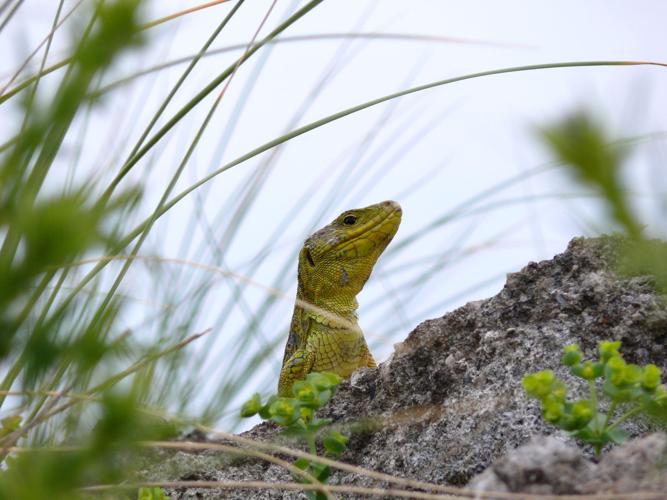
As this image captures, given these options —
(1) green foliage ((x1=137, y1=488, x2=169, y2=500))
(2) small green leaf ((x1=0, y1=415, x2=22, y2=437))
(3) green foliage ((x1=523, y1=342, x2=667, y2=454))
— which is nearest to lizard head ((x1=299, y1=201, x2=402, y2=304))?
(1) green foliage ((x1=137, y1=488, x2=169, y2=500))

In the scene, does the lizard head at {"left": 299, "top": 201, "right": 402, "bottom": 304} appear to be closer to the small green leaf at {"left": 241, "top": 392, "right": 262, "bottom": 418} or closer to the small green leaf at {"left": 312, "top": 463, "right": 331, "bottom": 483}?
the small green leaf at {"left": 241, "top": 392, "right": 262, "bottom": 418}

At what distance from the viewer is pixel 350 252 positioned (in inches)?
200

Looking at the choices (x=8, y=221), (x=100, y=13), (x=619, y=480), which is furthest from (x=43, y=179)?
(x=619, y=480)

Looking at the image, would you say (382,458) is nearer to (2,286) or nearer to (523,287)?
(523,287)

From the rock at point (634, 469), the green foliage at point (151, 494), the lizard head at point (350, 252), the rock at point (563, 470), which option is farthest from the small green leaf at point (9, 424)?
the lizard head at point (350, 252)

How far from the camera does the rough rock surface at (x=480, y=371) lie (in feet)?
7.13

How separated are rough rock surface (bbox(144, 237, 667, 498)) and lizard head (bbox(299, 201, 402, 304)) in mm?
2313

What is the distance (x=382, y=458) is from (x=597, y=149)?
5.66ft

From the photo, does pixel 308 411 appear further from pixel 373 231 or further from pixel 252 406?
pixel 373 231

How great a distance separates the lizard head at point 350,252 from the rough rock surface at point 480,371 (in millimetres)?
2313

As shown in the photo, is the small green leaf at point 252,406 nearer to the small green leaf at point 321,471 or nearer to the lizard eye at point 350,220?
the small green leaf at point 321,471

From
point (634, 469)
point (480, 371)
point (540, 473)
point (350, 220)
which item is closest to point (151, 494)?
point (480, 371)

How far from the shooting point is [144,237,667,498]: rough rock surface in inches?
85.5

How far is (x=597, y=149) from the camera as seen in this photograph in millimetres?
774
